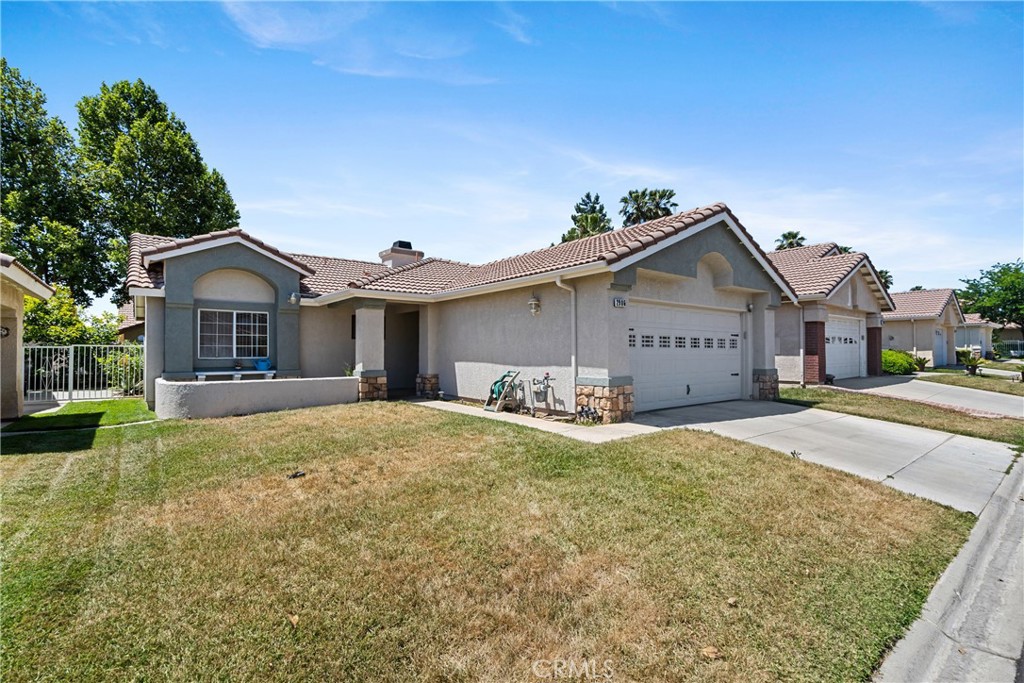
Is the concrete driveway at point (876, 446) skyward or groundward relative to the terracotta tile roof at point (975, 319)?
groundward

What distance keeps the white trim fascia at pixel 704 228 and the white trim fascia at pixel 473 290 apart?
683 mm

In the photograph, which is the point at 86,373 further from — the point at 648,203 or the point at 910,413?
the point at 648,203

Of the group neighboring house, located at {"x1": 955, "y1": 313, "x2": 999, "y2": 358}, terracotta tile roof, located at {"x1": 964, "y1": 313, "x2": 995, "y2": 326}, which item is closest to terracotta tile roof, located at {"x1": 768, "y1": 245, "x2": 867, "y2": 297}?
terracotta tile roof, located at {"x1": 964, "y1": 313, "x2": 995, "y2": 326}

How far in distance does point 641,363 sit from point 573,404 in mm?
2079

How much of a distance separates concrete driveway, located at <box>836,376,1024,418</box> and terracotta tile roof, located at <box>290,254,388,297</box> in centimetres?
1895

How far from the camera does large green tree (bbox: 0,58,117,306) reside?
24.0 metres

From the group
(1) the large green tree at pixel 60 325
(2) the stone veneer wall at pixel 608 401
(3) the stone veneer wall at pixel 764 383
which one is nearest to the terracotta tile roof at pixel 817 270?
(3) the stone veneer wall at pixel 764 383

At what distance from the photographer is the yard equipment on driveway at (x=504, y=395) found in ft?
38.5

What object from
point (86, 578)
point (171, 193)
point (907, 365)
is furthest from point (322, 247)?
point (907, 365)

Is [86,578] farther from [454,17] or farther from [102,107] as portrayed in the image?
[102,107]

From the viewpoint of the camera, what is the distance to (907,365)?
23.9m

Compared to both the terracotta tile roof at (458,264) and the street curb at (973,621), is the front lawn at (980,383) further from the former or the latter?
the street curb at (973,621)

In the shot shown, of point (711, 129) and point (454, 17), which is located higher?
point (454, 17)

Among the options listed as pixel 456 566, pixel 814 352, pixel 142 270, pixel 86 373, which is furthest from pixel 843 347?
pixel 86 373
